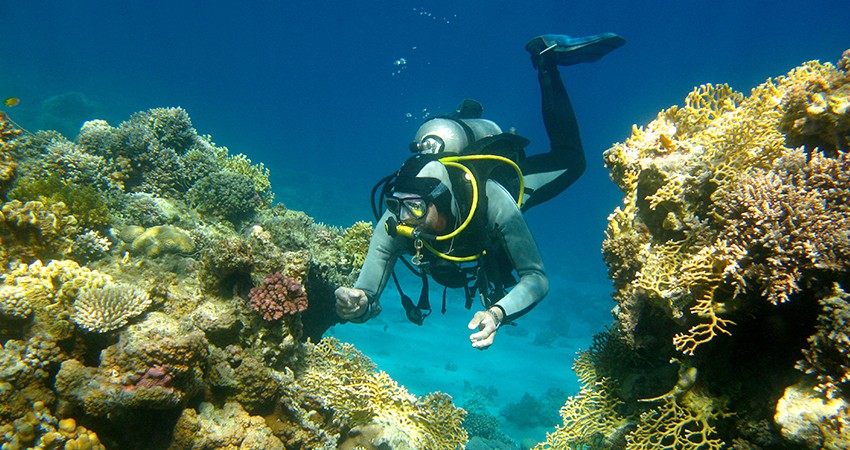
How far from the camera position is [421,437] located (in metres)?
4.08

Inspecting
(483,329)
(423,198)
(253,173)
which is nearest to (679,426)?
(483,329)

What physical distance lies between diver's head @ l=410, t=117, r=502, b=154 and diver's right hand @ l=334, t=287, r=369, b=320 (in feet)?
6.94

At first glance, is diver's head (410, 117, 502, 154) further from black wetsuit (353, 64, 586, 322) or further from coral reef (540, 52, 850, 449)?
coral reef (540, 52, 850, 449)

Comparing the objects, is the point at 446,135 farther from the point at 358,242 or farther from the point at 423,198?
the point at 358,242

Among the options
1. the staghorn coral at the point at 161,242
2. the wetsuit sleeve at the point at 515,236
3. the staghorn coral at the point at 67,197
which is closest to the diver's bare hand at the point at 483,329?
the wetsuit sleeve at the point at 515,236

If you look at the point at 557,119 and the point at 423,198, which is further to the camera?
the point at 557,119

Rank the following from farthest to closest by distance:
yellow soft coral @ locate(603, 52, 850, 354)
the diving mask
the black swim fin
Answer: the black swim fin < the diving mask < yellow soft coral @ locate(603, 52, 850, 354)

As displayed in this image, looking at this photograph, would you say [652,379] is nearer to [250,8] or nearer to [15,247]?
[15,247]

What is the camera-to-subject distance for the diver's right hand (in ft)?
14.7

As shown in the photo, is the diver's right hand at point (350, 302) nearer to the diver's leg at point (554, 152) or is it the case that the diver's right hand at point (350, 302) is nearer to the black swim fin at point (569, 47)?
the diver's leg at point (554, 152)

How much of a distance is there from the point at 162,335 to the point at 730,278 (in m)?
4.09

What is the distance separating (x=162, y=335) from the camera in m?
2.86

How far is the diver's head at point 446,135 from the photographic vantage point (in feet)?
17.3

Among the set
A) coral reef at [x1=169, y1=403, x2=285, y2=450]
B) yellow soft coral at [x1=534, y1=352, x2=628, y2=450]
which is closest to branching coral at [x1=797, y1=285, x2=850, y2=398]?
yellow soft coral at [x1=534, y1=352, x2=628, y2=450]
